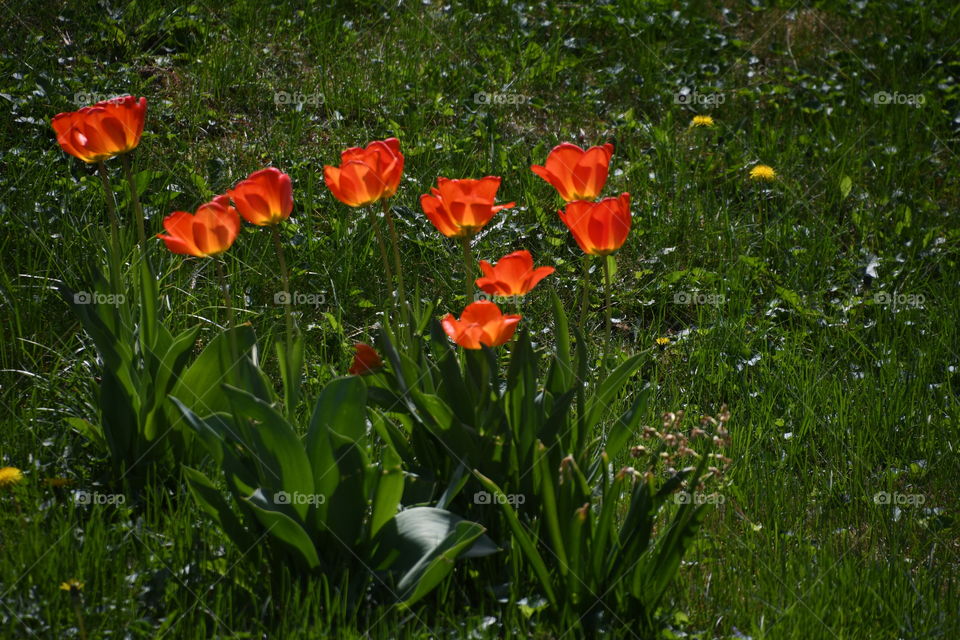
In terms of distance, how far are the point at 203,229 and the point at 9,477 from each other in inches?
31.9

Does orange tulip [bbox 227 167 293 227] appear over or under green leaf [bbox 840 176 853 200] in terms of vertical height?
over

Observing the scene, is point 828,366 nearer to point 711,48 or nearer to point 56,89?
point 711,48

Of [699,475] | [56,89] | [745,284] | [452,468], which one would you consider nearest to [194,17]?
[56,89]

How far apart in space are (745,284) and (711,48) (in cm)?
192

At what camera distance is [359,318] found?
330 cm

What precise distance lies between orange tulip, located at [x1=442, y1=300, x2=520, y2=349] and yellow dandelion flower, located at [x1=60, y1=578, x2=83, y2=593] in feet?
2.90

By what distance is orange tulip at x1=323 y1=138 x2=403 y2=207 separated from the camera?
2039 mm

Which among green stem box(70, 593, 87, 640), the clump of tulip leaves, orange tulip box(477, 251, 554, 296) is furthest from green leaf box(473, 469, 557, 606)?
green stem box(70, 593, 87, 640)

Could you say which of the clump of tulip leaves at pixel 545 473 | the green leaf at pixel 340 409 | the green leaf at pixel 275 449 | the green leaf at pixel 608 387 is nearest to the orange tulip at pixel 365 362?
the clump of tulip leaves at pixel 545 473

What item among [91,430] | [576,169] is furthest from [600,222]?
[91,430]

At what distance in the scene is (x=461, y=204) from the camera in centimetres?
202

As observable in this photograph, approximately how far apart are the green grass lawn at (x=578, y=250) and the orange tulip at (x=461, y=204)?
80 centimetres

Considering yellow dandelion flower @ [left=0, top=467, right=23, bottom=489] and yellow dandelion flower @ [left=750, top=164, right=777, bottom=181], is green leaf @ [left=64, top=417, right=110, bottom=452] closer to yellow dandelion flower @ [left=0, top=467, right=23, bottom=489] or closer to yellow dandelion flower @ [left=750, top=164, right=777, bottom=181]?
yellow dandelion flower @ [left=0, top=467, right=23, bottom=489]

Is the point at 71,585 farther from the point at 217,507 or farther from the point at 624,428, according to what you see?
the point at 624,428
